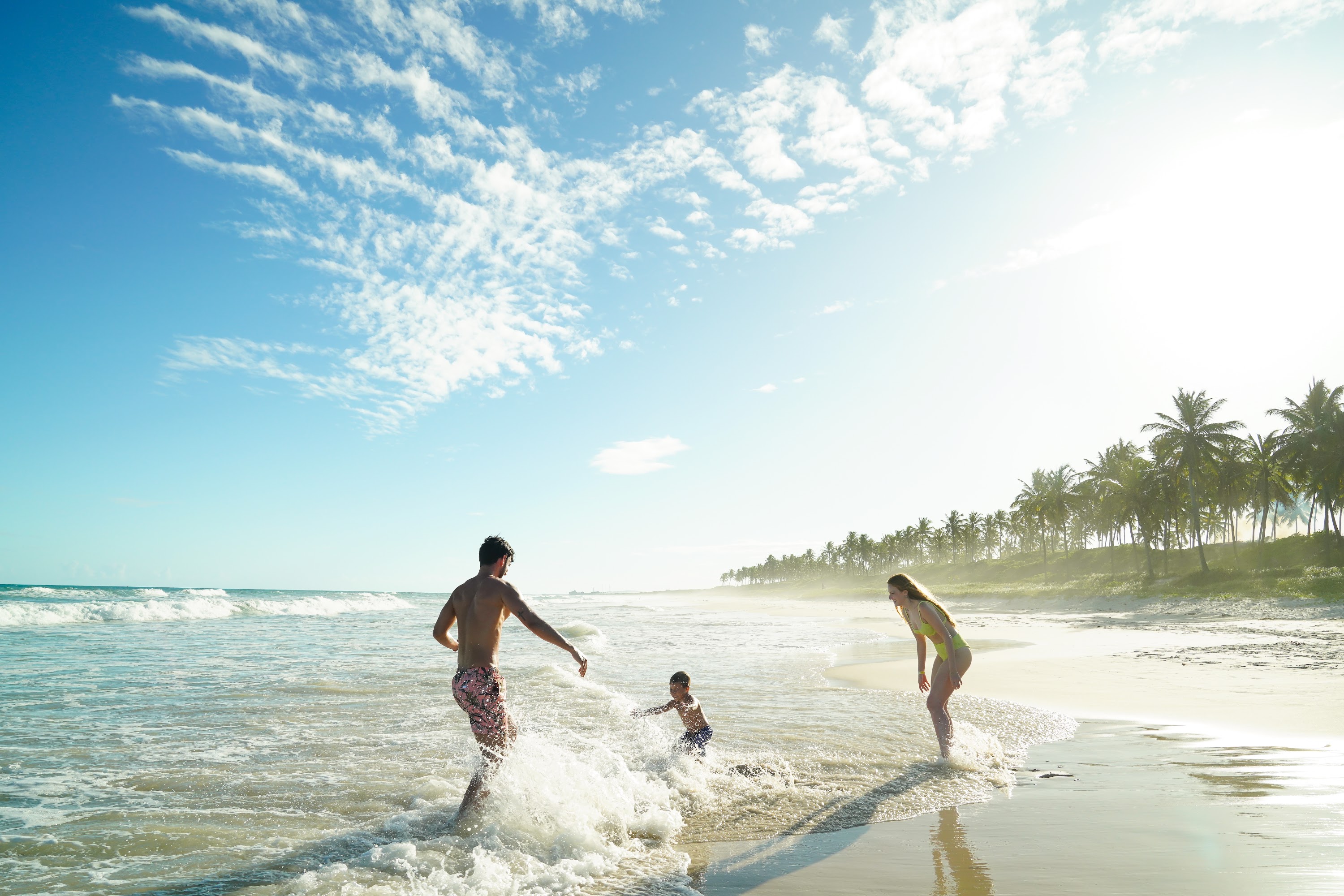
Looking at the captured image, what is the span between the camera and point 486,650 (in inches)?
198

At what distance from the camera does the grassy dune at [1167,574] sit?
110ft

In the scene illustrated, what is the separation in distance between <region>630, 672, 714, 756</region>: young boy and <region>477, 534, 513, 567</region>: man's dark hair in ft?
8.21

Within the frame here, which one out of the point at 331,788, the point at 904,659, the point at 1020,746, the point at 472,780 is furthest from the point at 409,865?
the point at 904,659

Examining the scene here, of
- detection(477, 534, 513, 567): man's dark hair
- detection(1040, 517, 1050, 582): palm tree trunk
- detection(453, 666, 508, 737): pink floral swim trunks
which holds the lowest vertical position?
detection(1040, 517, 1050, 582): palm tree trunk

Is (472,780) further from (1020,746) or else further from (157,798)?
(1020,746)

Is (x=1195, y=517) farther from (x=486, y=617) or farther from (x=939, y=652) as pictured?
(x=486, y=617)

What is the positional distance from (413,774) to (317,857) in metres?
2.04

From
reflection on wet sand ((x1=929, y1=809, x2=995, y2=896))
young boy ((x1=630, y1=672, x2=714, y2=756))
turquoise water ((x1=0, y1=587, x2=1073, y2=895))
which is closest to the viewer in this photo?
reflection on wet sand ((x1=929, y1=809, x2=995, y2=896))

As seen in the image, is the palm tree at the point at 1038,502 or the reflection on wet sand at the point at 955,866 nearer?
the reflection on wet sand at the point at 955,866

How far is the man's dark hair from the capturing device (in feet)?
16.9

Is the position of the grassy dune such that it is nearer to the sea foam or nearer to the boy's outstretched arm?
the boy's outstretched arm

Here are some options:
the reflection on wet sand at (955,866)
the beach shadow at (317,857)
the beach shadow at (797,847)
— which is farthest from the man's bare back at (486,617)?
the reflection on wet sand at (955,866)

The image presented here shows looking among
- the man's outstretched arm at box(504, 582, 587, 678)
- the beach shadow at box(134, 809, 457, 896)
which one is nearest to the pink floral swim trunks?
the man's outstretched arm at box(504, 582, 587, 678)

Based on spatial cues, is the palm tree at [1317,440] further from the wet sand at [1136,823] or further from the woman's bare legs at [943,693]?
the woman's bare legs at [943,693]
